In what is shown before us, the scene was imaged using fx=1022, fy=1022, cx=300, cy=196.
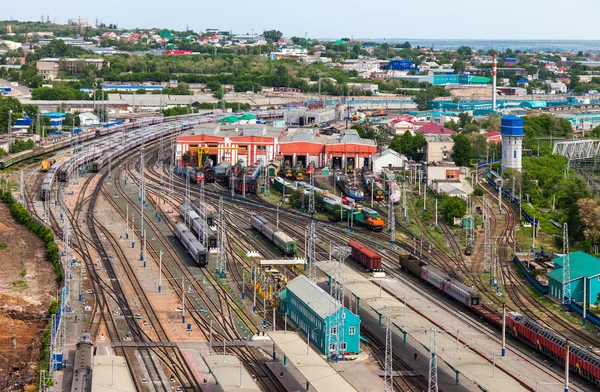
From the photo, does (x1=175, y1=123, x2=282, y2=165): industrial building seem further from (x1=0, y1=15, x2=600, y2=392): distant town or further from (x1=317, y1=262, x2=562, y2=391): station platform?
(x1=317, y1=262, x2=562, y2=391): station platform

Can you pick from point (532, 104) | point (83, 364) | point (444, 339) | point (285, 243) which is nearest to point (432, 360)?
point (444, 339)

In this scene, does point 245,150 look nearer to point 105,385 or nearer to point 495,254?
point 495,254

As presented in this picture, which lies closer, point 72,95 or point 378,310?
point 378,310

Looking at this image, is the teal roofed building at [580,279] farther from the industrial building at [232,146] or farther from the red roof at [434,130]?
the red roof at [434,130]

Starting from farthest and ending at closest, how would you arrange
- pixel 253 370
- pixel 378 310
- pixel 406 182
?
pixel 406 182
pixel 378 310
pixel 253 370

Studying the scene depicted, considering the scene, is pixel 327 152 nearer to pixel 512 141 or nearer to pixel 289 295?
pixel 512 141

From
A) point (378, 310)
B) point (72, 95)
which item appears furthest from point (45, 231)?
point (72, 95)

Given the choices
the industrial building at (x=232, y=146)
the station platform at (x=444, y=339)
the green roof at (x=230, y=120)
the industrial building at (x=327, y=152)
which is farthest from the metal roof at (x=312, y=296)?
the green roof at (x=230, y=120)
